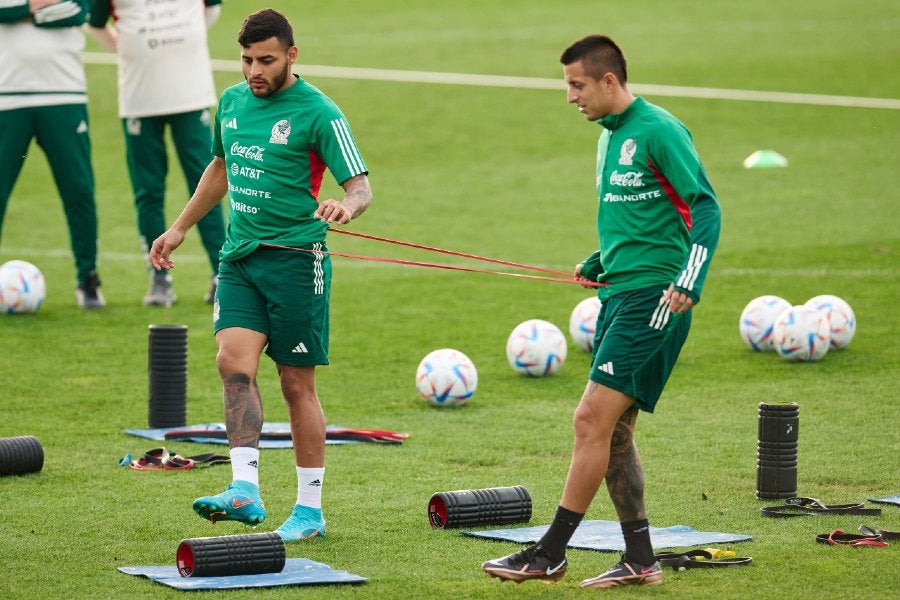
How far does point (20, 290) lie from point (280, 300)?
20.9 ft

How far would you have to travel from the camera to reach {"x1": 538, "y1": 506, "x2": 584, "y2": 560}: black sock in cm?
639

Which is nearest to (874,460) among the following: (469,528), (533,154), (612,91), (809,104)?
(469,528)

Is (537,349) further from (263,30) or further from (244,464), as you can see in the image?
(263,30)

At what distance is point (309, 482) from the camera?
7258 millimetres

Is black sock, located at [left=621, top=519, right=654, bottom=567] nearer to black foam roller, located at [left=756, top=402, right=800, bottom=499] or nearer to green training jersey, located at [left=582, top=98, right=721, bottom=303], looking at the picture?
green training jersey, located at [left=582, top=98, right=721, bottom=303]

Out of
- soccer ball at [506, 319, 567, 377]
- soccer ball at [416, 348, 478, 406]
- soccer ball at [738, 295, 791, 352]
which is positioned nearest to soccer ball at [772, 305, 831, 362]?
soccer ball at [738, 295, 791, 352]

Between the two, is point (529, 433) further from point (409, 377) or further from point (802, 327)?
point (802, 327)

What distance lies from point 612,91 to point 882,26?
27.7 m

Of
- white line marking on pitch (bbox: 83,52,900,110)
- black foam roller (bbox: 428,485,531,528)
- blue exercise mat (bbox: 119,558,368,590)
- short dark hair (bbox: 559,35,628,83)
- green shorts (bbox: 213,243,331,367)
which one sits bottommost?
blue exercise mat (bbox: 119,558,368,590)

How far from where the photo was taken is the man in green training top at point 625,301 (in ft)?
20.9

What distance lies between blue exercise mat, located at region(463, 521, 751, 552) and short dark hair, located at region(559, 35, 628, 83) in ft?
6.91

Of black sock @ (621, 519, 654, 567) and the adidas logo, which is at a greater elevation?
the adidas logo

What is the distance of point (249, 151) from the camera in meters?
7.16

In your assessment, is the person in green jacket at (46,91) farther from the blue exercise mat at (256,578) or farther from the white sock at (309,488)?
the blue exercise mat at (256,578)
